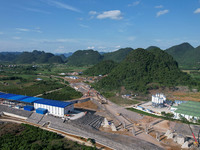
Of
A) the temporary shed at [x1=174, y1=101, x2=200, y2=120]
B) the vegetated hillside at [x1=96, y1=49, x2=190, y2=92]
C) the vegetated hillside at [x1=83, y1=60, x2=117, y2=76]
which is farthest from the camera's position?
the vegetated hillside at [x1=83, y1=60, x2=117, y2=76]

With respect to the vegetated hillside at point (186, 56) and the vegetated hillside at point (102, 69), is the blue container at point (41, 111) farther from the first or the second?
the vegetated hillside at point (186, 56)

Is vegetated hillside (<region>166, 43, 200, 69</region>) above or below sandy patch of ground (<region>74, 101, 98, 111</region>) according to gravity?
above

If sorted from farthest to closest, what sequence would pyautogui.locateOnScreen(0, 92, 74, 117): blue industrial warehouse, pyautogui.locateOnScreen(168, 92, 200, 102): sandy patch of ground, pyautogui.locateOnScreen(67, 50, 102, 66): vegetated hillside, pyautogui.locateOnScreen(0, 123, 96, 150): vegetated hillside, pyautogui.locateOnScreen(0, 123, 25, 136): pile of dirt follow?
1. pyautogui.locateOnScreen(67, 50, 102, 66): vegetated hillside
2. pyautogui.locateOnScreen(168, 92, 200, 102): sandy patch of ground
3. pyautogui.locateOnScreen(0, 92, 74, 117): blue industrial warehouse
4. pyautogui.locateOnScreen(0, 123, 25, 136): pile of dirt
5. pyautogui.locateOnScreen(0, 123, 96, 150): vegetated hillside

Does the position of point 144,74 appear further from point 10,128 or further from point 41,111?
point 10,128

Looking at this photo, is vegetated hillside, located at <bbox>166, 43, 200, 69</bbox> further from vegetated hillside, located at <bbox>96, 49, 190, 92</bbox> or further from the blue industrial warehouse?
the blue industrial warehouse

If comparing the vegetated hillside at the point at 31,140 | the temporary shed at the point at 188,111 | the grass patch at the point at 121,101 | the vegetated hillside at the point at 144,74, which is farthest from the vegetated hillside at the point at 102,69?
the vegetated hillside at the point at 31,140

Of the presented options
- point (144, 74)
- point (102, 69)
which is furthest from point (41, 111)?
point (102, 69)

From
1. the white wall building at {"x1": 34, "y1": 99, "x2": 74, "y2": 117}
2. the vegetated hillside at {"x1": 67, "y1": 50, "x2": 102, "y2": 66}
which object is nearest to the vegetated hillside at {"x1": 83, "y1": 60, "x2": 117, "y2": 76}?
the white wall building at {"x1": 34, "y1": 99, "x2": 74, "y2": 117}
